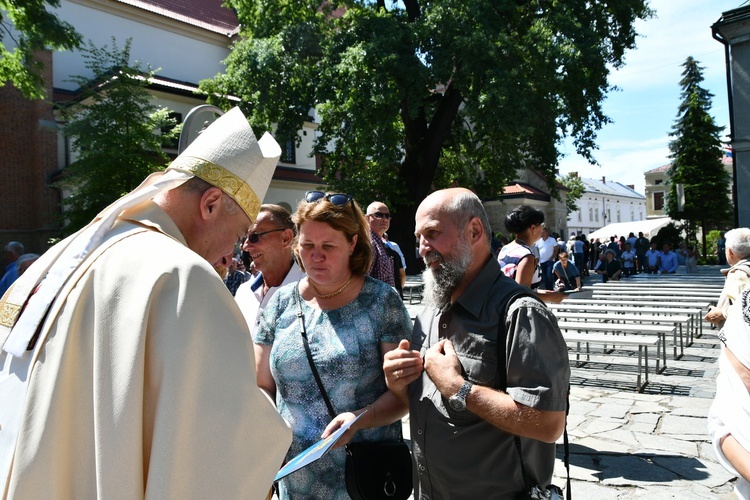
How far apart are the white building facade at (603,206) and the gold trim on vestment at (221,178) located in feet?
268

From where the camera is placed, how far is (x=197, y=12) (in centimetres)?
3469

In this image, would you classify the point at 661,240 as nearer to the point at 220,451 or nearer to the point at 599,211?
the point at 220,451

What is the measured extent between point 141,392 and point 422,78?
16993 mm

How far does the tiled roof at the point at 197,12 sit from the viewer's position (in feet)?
103

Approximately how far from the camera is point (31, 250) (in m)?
24.8

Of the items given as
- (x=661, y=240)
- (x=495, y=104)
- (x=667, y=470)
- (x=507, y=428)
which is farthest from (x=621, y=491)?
(x=661, y=240)

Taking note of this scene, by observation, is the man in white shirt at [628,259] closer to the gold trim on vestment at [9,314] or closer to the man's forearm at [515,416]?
the man's forearm at [515,416]

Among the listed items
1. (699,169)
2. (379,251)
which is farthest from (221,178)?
(699,169)

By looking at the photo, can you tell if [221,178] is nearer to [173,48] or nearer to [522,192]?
[173,48]

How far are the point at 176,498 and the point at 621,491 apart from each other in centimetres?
384

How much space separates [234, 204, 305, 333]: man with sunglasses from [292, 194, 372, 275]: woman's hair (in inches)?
26.0

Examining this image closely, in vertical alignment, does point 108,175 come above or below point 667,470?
above

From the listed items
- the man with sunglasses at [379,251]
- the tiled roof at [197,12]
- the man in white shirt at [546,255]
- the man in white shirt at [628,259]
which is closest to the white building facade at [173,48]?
the tiled roof at [197,12]

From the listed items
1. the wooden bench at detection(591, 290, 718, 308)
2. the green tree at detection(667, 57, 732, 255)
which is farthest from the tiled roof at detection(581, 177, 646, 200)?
the wooden bench at detection(591, 290, 718, 308)
